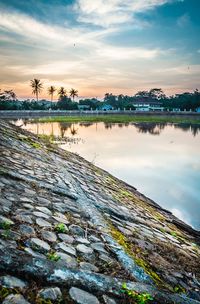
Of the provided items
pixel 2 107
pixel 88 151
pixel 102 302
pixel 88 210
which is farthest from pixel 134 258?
pixel 2 107

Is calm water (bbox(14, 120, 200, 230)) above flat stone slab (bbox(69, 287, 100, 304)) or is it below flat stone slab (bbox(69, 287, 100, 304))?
below

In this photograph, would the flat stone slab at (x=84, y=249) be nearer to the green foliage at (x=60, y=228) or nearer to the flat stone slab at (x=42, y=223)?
the green foliage at (x=60, y=228)

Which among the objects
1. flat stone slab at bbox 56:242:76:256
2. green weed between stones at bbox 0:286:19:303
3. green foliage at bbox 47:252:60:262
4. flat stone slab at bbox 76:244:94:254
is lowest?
A: flat stone slab at bbox 76:244:94:254

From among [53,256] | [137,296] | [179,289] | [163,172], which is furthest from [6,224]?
[163,172]

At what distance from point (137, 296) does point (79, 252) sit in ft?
2.40

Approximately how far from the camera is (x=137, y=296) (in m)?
2.14

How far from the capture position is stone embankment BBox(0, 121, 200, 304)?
2002 millimetres

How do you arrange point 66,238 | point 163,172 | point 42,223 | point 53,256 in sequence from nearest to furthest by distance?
point 53,256
point 66,238
point 42,223
point 163,172

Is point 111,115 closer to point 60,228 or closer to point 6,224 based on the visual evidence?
point 60,228

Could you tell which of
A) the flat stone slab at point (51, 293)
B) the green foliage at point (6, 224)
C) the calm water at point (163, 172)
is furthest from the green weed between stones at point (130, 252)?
the calm water at point (163, 172)

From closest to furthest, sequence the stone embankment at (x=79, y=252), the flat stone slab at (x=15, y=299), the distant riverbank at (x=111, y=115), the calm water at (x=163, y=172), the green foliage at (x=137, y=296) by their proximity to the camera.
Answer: the flat stone slab at (x=15, y=299)
the stone embankment at (x=79, y=252)
the green foliage at (x=137, y=296)
the calm water at (x=163, y=172)
the distant riverbank at (x=111, y=115)

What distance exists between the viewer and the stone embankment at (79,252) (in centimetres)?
200

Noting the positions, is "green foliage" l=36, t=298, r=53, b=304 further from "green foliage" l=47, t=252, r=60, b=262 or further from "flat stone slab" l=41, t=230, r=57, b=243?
"flat stone slab" l=41, t=230, r=57, b=243

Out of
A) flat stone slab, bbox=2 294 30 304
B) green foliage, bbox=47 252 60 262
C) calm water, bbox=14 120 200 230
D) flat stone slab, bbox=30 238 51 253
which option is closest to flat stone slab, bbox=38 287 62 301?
flat stone slab, bbox=2 294 30 304
